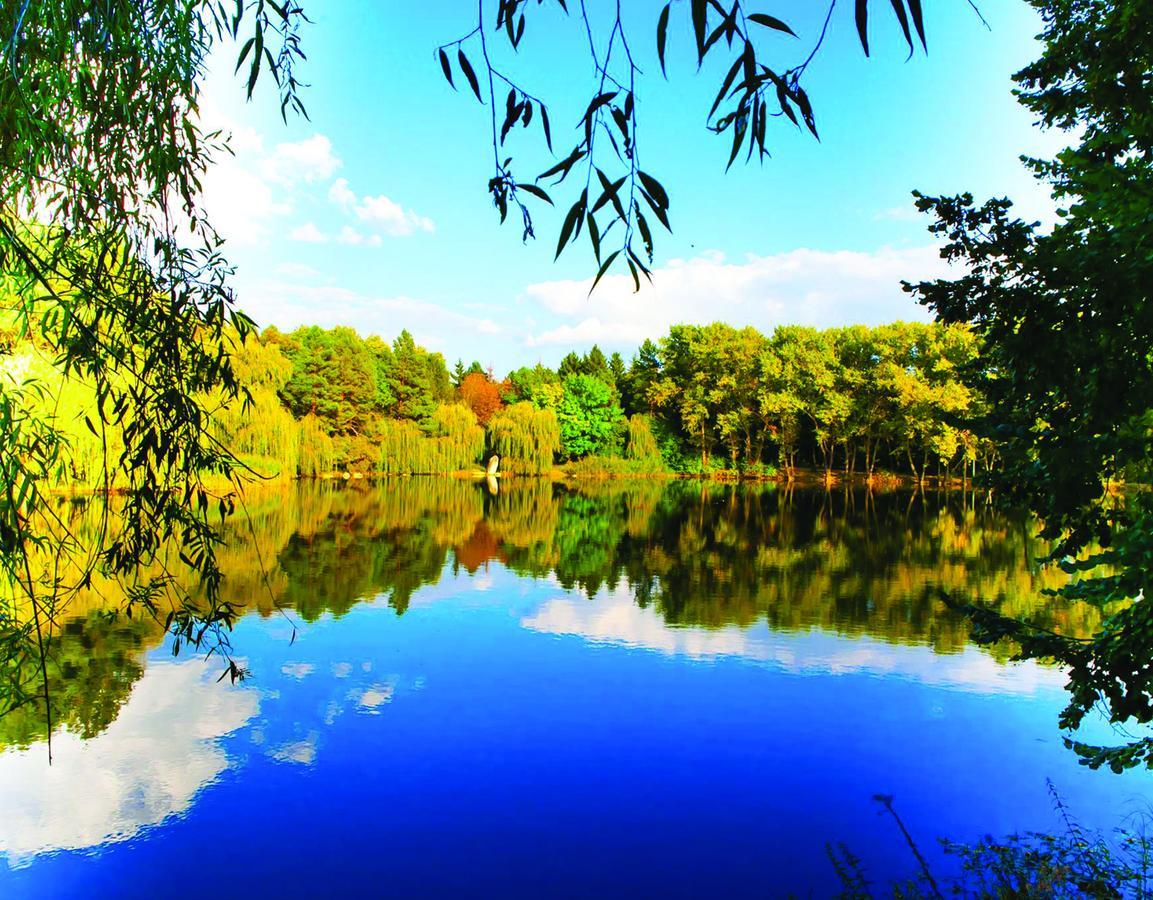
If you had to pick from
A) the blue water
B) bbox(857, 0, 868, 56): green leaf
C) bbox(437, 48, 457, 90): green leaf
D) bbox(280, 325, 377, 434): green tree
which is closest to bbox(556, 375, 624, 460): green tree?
bbox(280, 325, 377, 434): green tree

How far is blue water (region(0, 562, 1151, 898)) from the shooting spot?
4.83 m

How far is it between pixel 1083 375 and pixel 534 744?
199 inches

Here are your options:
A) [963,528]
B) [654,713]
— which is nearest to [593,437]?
[963,528]

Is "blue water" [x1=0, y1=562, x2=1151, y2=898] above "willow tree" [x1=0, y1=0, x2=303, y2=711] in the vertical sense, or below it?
below

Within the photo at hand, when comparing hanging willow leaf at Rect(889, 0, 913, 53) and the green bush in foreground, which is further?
the green bush in foreground

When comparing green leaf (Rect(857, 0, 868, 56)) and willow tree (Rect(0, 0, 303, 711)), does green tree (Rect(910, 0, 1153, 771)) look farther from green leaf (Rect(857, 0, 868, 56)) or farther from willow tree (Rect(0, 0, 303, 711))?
willow tree (Rect(0, 0, 303, 711))

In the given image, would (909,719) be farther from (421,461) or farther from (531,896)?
(421,461)

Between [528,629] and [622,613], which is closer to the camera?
[528,629]

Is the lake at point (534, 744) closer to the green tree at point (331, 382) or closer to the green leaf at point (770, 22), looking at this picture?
the green leaf at point (770, 22)

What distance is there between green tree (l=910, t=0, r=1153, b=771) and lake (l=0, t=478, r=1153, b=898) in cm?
235

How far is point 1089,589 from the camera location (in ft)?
9.91

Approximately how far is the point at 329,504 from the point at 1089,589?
74.7 feet

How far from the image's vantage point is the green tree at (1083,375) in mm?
2881

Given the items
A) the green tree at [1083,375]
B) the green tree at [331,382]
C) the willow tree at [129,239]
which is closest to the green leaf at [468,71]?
the willow tree at [129,239]
